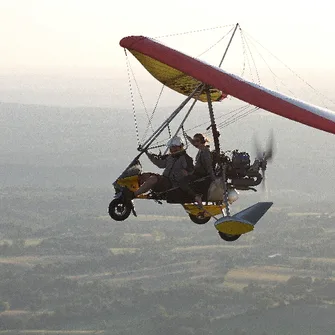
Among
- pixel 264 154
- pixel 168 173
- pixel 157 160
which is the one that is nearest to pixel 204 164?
pixel 168 173

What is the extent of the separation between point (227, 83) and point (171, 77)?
462cm

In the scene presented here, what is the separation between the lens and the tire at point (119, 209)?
63.9 ft

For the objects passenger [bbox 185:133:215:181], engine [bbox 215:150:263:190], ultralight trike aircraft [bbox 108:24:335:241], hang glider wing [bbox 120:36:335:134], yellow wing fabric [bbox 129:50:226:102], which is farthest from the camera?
yellow wing fabric [bbox 129:50:226:102]

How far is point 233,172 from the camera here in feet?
64.4

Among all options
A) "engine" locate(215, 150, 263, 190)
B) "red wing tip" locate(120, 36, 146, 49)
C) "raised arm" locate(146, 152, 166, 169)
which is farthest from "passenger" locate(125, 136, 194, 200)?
"red wing tip" locate(120, 36, 146, 49)

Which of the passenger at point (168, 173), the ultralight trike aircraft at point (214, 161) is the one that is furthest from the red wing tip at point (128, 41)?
the passenger at point (168, 173)

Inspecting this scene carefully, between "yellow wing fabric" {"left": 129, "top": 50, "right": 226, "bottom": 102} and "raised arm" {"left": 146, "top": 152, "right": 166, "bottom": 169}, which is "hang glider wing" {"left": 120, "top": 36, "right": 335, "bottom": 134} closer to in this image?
"yellow wing fabric" {"left": 129, "top": 50, "right": 226, "bottom": 102}

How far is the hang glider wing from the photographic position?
51.5 feet

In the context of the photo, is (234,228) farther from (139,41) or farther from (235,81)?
(139,41)

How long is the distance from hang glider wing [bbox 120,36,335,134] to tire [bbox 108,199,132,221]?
13.2 feet

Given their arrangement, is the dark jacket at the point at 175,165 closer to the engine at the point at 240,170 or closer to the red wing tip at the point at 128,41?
the engine at the point at 240,170

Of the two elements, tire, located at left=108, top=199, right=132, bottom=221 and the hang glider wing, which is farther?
tire, located at left=108, top=199, right=132, bottom=221

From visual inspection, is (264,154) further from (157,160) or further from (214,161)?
(157,160)

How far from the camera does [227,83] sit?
55.9ft
